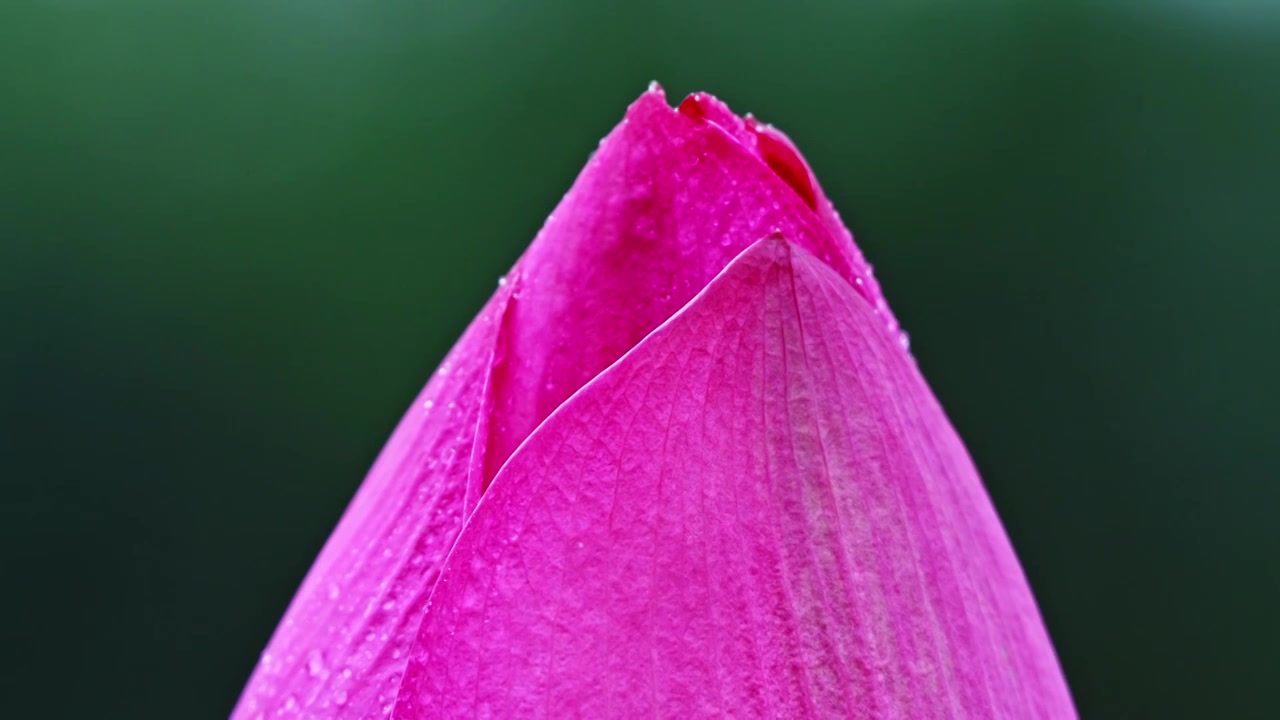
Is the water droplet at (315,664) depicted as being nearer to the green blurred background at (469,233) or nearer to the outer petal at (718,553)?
the outer petal at (718,553)

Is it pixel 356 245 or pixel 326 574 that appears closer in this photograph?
pixel 326 574

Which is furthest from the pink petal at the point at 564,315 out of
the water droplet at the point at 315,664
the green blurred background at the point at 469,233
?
the green blurred background at the point at 469,233

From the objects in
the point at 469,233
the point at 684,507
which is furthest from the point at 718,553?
the point at 469,233

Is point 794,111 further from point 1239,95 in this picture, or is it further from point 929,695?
point 929,695

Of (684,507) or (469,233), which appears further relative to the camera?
(469,233)

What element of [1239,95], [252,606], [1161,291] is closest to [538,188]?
[252,606]

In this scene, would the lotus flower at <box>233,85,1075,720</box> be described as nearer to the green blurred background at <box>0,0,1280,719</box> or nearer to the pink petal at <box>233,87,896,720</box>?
the pink petal at <box>233,87,896,720</box>

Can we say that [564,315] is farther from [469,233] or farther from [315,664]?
[469,233]
